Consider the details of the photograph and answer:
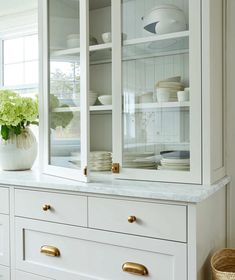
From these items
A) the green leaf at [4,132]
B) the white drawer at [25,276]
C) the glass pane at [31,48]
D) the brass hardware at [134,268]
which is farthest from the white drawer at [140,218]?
the glass pane at [31,48]

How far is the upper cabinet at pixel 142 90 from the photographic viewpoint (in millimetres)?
1640

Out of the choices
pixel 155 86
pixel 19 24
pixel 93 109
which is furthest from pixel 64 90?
pixel 19 24

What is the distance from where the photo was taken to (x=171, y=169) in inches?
68.6

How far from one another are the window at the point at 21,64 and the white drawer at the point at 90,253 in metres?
1.30

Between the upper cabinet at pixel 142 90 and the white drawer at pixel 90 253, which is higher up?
the upper cabinet at pixel 142 90

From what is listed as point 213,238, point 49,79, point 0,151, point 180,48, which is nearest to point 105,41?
point 49,79

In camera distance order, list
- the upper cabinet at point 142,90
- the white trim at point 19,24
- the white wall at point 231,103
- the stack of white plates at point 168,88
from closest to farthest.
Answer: the upper cabinet at point 142,90 → the stack of white plates at point 168,88 → the white wall at point 231,103 → the white trim at point 19,24

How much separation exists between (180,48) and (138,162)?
2.07 ft

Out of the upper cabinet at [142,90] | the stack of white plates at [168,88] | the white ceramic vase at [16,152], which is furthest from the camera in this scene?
the white ceramic vase at [16,152]

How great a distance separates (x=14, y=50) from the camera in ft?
9.55

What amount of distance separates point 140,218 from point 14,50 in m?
2.02

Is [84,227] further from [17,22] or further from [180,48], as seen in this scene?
[17,22]

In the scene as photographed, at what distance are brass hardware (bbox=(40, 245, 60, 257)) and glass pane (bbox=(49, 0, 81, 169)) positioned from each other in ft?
1.45

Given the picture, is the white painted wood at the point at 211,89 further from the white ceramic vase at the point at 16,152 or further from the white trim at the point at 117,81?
the white ceramic vase at the point at 16,152
